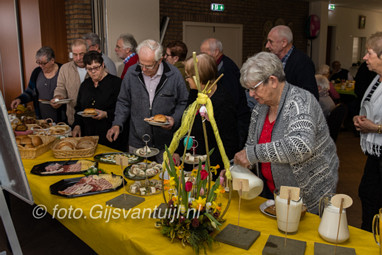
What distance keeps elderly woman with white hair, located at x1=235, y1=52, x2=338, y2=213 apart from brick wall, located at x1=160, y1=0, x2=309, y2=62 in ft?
17.8

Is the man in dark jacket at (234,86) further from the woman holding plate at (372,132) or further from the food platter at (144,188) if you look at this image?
the food platter at (144,188)

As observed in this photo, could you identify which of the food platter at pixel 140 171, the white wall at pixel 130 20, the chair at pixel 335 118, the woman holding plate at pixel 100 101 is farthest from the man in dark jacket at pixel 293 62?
the white wall at pixel 130 20

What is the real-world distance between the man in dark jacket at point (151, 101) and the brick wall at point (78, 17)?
3021mm

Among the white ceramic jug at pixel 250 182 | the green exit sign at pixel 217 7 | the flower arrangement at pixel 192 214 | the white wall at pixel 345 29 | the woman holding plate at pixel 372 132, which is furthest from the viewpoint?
the white wall at pixel 345 29

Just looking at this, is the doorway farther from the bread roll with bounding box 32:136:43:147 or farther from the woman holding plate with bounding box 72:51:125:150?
the bread roll with bounding box 32:136:43:147

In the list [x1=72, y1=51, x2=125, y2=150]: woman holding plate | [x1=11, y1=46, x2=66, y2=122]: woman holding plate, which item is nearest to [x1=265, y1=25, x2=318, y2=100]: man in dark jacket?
[x1=72, y1=51, x2=125, y2=150]: woman holding plate

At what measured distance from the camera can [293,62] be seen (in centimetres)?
299

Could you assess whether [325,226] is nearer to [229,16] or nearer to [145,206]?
[145,206]

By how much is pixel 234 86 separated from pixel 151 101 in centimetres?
86

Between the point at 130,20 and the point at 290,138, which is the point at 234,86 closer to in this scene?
the point at 290,138

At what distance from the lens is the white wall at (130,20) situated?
5.32 meters

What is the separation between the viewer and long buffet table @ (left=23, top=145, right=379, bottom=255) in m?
1.25

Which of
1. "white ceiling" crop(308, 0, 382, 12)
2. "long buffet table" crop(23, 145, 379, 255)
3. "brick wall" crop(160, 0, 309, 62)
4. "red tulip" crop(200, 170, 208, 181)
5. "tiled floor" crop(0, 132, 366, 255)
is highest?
"white ceiling" crop(308, 0, 382, 12)

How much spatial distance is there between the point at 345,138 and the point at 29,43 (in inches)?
216
